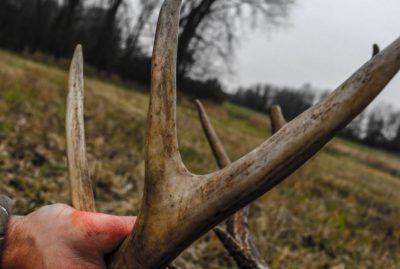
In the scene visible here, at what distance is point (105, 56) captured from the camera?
20328mm

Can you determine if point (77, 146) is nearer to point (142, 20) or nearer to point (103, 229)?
point (103, 229)

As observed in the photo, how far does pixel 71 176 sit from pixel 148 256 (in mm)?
593

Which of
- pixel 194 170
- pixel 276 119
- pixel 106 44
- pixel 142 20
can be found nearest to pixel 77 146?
pixel 276 119

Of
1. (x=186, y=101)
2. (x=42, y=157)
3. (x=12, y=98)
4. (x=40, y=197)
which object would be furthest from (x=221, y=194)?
(x=186, y=101)

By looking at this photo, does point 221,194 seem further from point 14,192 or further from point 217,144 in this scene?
point 14,192

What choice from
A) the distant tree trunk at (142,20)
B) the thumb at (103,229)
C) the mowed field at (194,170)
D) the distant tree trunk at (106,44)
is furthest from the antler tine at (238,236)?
the distant tree trunk at (142,20)

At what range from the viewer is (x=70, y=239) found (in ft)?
3.93

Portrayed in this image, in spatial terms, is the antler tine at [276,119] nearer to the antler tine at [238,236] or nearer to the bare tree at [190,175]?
the antler tine at [238,236]

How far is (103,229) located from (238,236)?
68cm

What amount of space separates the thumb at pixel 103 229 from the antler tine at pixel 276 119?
0.89 metres

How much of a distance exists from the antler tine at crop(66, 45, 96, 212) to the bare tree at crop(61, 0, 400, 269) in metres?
0.36

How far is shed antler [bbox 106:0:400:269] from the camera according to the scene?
0.91 metres

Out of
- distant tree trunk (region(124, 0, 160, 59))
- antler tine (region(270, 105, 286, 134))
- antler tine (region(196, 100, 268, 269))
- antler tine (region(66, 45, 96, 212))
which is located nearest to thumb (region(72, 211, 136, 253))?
antler tine (region(66, 45, 96, 212))

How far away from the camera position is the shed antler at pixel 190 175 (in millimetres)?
909
